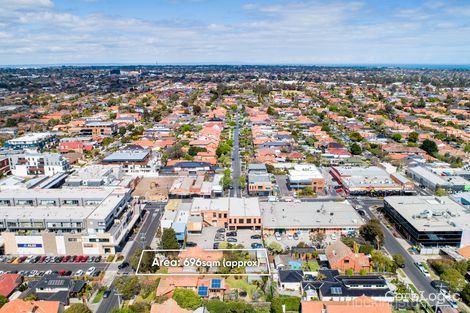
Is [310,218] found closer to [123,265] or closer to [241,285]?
[241,285]

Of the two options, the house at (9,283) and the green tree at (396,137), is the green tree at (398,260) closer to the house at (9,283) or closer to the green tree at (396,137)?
the house at (9,283)

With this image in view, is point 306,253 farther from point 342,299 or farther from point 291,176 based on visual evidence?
point 291,176

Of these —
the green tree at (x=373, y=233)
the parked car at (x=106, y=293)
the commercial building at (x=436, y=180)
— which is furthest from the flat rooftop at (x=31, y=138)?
the commercial building at (x=436, y=180)

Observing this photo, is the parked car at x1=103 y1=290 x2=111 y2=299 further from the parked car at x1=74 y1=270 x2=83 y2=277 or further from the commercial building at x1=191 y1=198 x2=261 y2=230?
the commercial building at x1=191 y1=198 x2=261 y2=230

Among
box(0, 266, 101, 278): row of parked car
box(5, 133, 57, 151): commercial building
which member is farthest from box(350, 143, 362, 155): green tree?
box(5, 133, 57, 151): commercial building

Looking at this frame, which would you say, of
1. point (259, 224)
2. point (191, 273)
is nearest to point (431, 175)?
point (259, 224)

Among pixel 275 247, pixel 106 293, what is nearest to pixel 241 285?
pixel 275 247

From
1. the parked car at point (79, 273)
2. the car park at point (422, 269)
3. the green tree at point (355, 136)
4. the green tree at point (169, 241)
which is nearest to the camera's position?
the parked car at point (79, 273)

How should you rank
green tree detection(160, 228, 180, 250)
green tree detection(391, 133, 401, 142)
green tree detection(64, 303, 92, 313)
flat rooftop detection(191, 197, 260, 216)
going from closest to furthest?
green tree detection(64, 303, 92, 313) < green tree detection(160, 228, 180, 250) < flat rooftop detection(191, 197, 260, 216) < green tree detection(391, 133, 401, 142)
